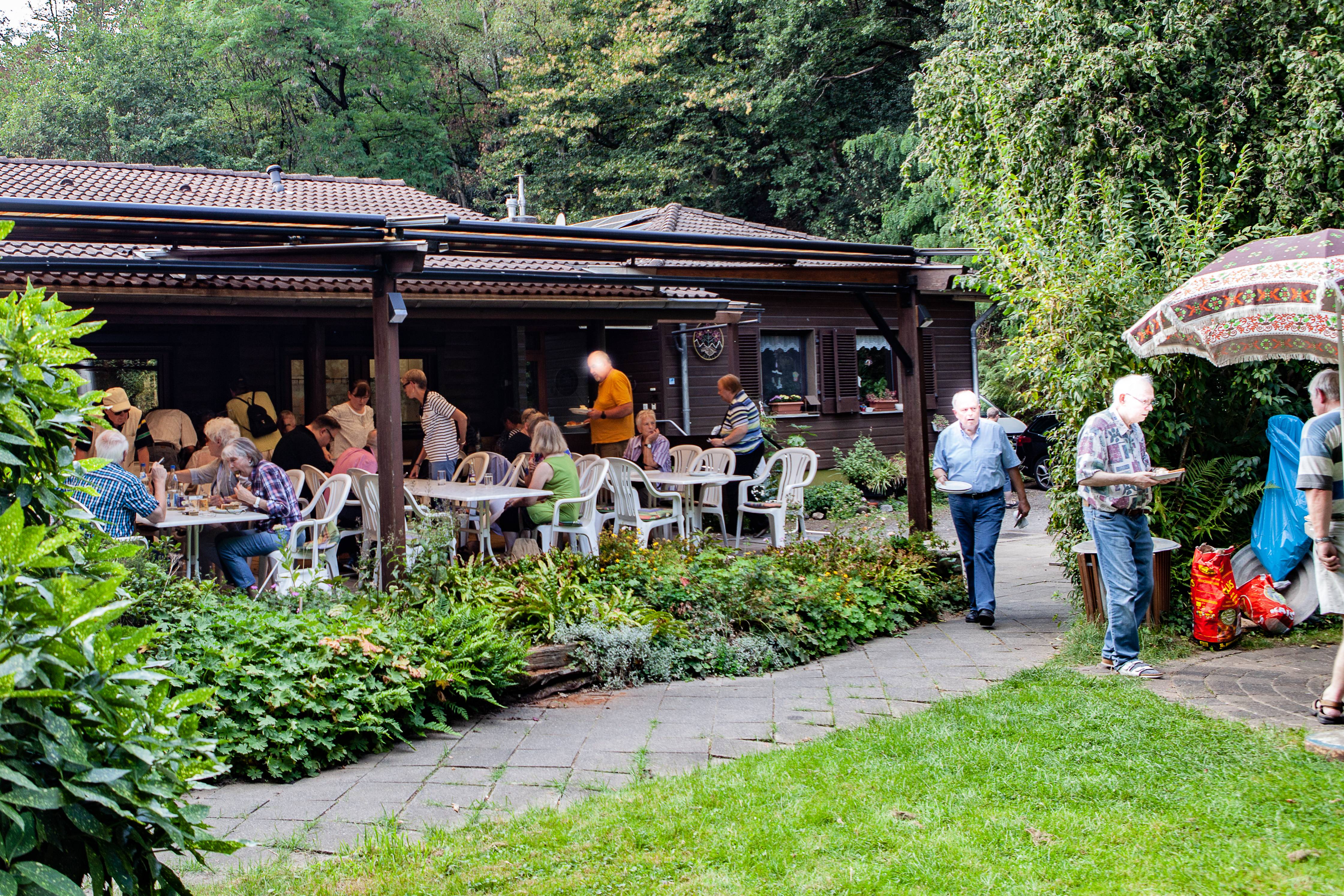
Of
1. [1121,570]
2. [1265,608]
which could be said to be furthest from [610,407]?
[1265,608]

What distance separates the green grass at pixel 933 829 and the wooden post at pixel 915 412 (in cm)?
418

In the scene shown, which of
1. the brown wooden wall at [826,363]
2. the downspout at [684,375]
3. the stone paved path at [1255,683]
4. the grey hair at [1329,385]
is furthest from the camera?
the brown wooden wall at [826,363]

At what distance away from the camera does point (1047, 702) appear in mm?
4879

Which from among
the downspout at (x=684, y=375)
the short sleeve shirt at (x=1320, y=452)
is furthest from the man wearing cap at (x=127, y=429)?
the downspout at (x=684, y=375)

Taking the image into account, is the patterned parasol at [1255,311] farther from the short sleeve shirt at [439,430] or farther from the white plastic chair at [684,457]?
the short sleeve shirt at [439,430]

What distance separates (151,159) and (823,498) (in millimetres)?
20470

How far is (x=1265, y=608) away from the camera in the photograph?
6.19m

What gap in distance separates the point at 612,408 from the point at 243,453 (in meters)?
4.63

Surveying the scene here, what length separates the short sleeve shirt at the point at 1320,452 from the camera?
189 inches

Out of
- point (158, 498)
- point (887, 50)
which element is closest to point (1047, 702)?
point (158, 498)

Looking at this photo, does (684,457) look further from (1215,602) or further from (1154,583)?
(1215,602)

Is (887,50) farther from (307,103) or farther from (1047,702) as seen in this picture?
(1047,702)

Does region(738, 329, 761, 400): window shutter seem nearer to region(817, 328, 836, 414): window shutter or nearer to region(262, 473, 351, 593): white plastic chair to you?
region(817, 328, 836, 414): window shutter

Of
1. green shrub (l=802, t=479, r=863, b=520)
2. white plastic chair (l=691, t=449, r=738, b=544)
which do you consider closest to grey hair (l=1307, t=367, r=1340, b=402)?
white plastic chair (l=691, t=449, r=738, b=544)
